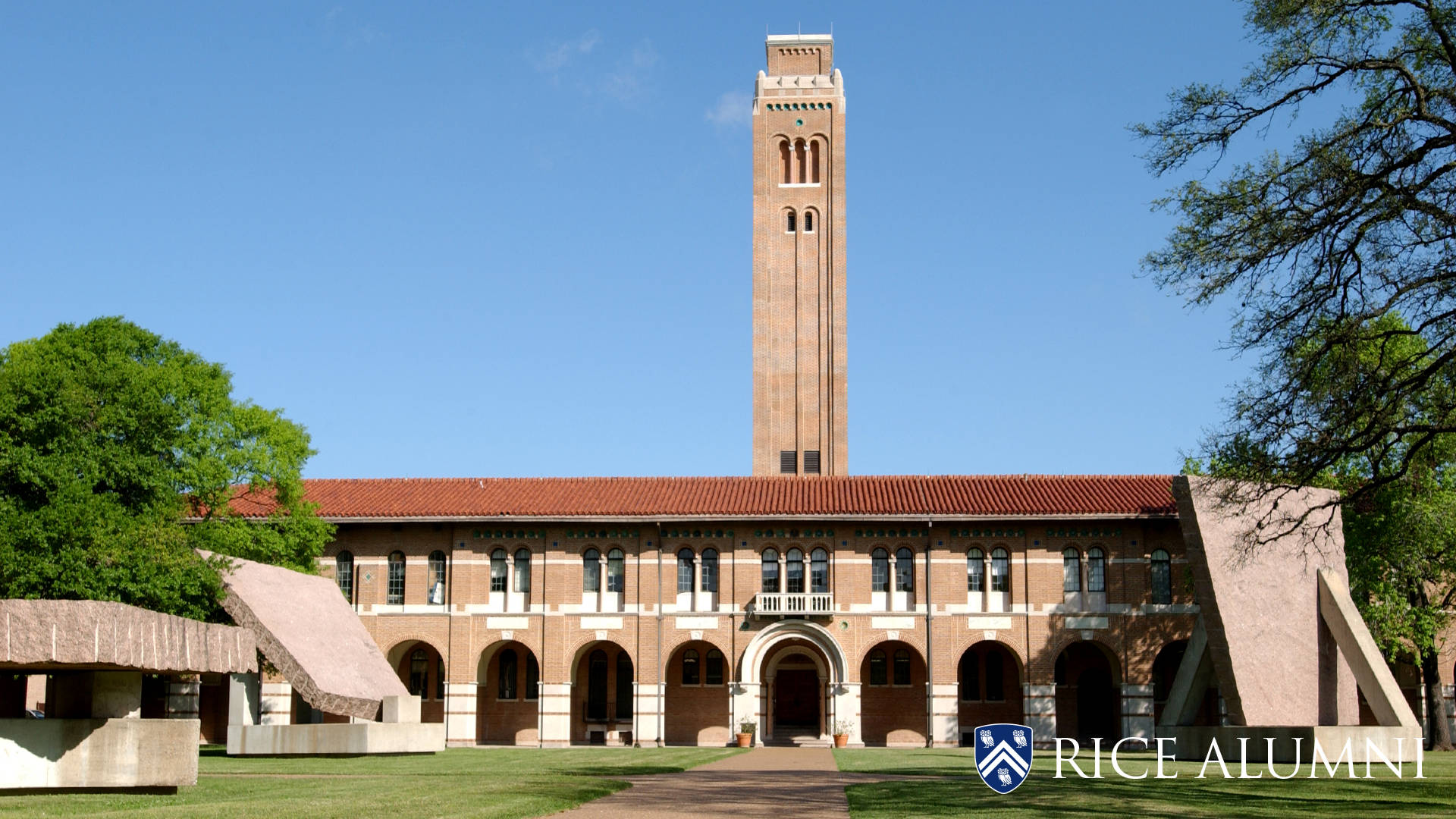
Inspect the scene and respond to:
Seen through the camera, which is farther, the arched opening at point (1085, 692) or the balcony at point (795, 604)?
the arched opening at point (1085, 692)

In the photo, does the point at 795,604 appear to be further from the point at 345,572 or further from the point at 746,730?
the point at 345,572

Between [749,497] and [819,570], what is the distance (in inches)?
130

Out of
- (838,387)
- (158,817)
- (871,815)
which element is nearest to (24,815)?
(158,817)

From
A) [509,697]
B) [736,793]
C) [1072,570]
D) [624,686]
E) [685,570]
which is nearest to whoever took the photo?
[736,793]

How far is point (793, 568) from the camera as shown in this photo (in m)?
42.2

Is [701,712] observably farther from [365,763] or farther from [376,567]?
[365,763]

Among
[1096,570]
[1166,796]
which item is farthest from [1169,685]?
[1166,796]

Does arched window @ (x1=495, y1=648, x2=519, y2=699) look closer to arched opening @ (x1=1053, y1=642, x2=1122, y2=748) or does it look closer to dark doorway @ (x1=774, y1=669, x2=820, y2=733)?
dark doorway @ (x1=774, y1=669, x2=820, y2=733)

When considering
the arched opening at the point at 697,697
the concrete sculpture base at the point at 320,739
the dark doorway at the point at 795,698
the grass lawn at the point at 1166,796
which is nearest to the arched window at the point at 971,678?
the dark doorway at the point at 795,698

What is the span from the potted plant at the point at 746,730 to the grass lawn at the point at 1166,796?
1814 centimetres

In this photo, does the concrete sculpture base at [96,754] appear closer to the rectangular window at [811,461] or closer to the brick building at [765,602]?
the brick building at [765,602]

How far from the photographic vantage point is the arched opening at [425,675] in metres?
43.8

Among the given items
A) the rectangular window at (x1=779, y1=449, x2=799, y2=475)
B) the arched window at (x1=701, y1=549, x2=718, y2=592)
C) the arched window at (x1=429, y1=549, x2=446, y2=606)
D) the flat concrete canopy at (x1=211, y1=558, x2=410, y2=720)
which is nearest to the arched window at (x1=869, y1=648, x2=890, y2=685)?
the arched window at (x1=701, y1=549, x2=718, y2=592)

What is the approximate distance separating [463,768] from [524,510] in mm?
19349
